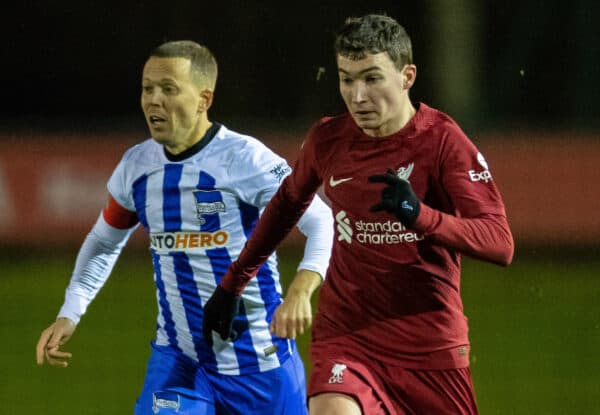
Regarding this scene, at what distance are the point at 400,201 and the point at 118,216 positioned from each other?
1730 mm

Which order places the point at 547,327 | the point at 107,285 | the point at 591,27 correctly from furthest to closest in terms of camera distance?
the point at 591,27
the point at 107,285
the point at 547,327

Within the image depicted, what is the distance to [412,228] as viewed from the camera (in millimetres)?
3832

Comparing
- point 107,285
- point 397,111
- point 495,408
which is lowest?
point 107,285

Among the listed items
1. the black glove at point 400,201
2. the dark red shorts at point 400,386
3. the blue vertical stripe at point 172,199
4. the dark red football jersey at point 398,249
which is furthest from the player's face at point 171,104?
the black glove at point 400,201

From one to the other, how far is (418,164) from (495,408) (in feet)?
11.3

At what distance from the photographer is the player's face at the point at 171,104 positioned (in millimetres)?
4945

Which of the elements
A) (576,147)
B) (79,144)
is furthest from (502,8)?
(79,144)

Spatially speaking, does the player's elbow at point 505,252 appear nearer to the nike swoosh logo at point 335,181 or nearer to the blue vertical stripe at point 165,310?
the nike swoosh logo at point 335,181

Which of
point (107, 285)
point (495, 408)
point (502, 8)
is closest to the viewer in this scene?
point (495, 408)

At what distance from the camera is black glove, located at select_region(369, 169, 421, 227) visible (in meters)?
3.77

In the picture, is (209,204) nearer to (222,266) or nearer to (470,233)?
(222,266)

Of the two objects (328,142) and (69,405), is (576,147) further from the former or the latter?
(328,142)

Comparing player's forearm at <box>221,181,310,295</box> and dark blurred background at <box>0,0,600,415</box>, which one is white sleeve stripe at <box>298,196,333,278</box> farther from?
dark blurred background at <box>0,0,600,415</box>

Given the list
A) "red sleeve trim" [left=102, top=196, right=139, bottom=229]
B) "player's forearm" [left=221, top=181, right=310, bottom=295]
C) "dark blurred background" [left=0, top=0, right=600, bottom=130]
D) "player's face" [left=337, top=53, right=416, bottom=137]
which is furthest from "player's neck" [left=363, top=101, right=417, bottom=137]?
"dark blurred background" [left=0, top=0, right=600, bottom=130]
